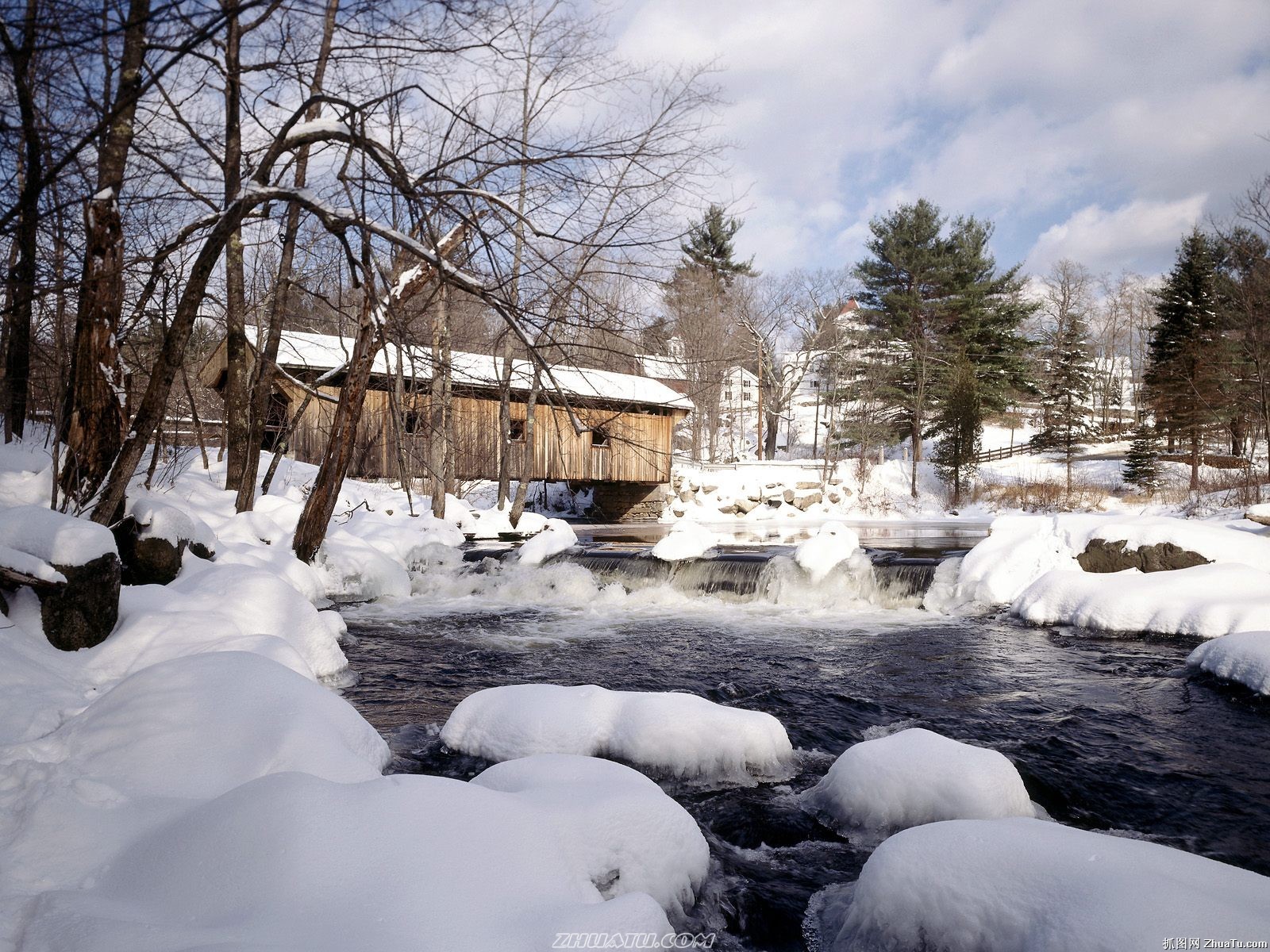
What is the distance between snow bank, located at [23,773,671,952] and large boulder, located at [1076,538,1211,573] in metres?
7.99

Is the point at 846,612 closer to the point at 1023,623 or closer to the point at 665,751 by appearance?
the point at 1023,623

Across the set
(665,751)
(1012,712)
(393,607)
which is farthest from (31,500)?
(1012,712)

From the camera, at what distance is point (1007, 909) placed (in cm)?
206

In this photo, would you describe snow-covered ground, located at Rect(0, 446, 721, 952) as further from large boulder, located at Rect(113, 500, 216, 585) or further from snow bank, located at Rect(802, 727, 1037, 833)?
large boulder, located at Rect(113, 500, 216, 585)

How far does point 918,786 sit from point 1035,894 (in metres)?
1.19

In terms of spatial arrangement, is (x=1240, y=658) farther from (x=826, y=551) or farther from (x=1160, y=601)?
(x=826, y=551)

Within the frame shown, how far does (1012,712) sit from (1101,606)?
10.3 ft

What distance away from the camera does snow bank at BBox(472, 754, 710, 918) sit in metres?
2.43

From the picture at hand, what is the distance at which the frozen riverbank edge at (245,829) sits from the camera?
5.79 feet

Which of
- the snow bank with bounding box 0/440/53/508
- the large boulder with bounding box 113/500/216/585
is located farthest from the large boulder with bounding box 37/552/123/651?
the snow bank with bounding box 0/440/53/508

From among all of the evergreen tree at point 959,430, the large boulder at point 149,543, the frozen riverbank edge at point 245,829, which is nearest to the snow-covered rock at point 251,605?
the large boulder at point 149,543

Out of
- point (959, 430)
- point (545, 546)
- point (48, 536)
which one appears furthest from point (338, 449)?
point (959, 430)

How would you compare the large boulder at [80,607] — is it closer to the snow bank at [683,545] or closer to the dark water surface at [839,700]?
the dark water surface at [839,700]

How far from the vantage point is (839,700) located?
5535 mm
